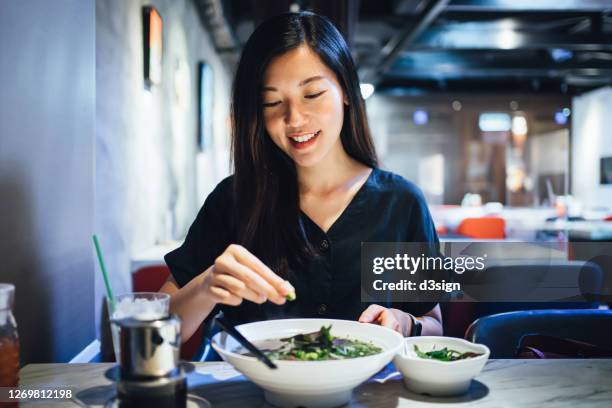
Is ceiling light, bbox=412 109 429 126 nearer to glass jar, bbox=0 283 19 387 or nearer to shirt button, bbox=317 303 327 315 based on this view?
shirt button, bbox=317 303 327 315

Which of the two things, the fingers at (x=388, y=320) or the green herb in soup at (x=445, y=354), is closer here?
the green herb in soup at (x=445, y=354)

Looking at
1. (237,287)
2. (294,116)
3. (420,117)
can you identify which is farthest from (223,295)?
(420,117)

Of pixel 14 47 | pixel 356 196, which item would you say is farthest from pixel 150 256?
pixel 14 47

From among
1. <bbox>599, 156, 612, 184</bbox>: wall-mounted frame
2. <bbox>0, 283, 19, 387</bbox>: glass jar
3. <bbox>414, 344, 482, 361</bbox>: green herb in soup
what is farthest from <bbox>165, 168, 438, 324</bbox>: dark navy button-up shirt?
<bbox>599, 156, 612, 184</bbox>: wall-mounted frame

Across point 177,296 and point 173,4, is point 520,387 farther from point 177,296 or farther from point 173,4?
point 173,4

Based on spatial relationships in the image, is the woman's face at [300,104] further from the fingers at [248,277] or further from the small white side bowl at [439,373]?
the small white side bowl at [439,373]

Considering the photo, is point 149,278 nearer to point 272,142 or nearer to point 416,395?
point 272,142

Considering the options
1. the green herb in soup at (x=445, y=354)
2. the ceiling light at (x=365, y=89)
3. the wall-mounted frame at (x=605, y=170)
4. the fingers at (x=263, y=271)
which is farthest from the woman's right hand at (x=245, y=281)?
the wall-mounted frame at (x=605, y=170)

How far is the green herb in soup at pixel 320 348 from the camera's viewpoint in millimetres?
875

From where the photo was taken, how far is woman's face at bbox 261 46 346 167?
1346 millimetres

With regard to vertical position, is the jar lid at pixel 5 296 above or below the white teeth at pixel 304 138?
below

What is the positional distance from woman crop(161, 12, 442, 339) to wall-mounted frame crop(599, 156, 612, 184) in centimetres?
866

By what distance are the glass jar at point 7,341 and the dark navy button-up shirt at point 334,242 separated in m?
0.61

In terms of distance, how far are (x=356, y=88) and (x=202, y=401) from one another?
0.92m
